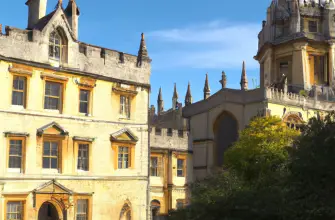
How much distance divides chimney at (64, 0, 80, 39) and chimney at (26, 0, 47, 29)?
129cm

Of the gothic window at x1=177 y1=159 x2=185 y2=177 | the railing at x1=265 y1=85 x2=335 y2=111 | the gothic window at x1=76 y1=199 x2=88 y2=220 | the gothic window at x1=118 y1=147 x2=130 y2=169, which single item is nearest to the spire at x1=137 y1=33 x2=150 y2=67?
the gothic window at x1=118 y1=147 x2=130 y2=169

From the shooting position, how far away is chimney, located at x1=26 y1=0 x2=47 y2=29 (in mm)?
30625

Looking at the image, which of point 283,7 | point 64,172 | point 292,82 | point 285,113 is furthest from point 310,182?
point 283,7

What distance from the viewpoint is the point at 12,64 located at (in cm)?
2692

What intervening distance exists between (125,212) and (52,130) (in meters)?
6.76

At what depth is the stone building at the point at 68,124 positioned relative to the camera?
1053 inches

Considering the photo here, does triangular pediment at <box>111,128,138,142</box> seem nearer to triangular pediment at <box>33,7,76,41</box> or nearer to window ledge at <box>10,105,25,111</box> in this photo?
window ledge at <box>10,105,25,111</box>

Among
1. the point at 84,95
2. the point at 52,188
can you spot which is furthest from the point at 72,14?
the point at 52,188

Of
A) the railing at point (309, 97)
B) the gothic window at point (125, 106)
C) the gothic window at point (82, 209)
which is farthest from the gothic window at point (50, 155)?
the railing at point (309, 97)

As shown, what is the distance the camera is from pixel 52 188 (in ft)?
91.1

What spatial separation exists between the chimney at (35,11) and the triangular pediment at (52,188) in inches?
370

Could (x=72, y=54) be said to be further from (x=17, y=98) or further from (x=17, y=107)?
(x=17, y=107)

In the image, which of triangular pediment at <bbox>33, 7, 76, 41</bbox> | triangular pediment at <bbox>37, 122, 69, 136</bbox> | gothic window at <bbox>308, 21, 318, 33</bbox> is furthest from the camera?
gothic window at <bbox>308, 21, 318, 33</bbox>

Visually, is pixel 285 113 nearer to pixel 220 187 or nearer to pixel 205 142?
pixel 205 142
